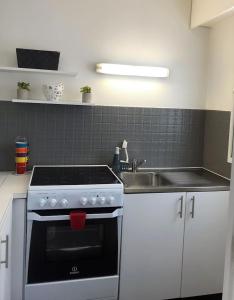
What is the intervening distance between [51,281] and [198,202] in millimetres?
1144

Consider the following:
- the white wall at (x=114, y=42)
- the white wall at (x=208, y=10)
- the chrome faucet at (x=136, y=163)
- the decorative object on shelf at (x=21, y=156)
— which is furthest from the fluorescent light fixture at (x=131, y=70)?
the decorative object on shelf at (x=21, y=156)

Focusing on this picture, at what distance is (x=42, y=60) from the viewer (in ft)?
8.21

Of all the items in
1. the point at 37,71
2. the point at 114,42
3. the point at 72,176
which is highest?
the point at 114,42

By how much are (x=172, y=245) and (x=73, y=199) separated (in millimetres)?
811

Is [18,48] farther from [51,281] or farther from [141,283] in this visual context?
[141,283]

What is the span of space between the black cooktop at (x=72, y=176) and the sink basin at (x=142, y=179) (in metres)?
0.19

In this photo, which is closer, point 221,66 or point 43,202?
point 43,202

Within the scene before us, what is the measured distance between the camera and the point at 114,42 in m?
2.73

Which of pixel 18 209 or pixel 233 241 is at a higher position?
pixel 233 241

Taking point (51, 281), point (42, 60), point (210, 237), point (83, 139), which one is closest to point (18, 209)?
point (51, 281)

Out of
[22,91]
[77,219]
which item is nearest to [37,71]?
[22,91]

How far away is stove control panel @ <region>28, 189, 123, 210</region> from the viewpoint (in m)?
2.07

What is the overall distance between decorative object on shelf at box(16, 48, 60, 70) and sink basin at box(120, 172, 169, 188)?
41.0 inches

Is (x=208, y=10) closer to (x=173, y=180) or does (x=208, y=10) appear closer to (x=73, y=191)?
(x=173, y=180)
